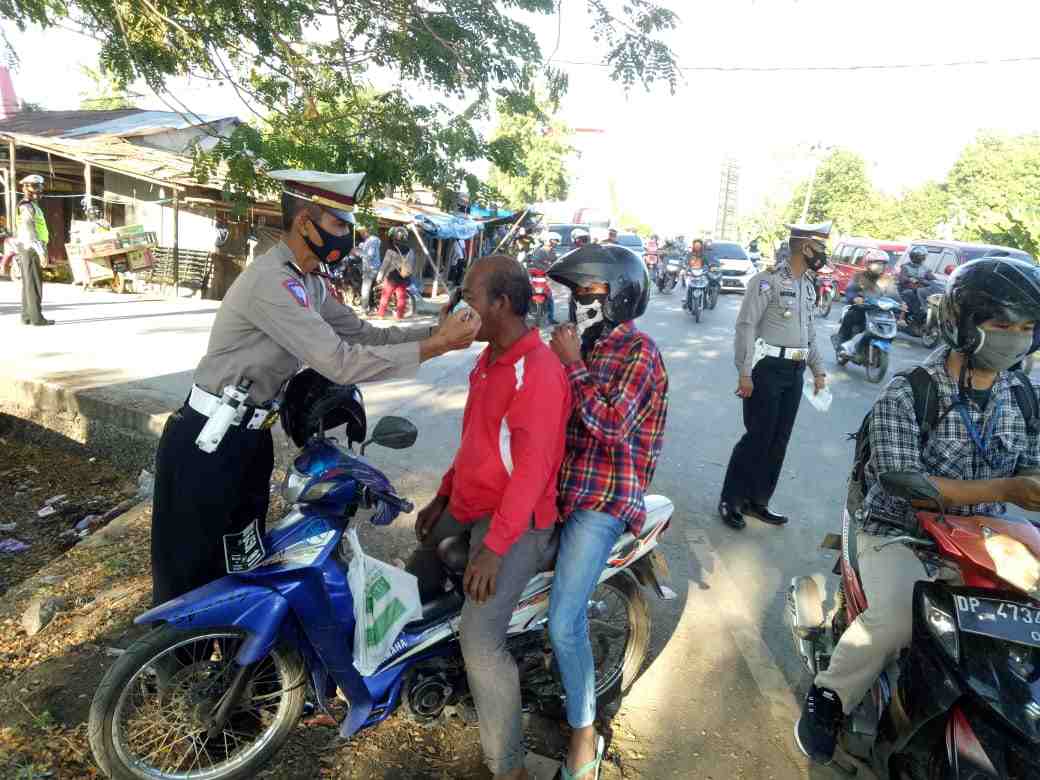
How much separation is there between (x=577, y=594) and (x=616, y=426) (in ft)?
1.91

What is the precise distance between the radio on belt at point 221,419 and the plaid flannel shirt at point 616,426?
3.46 ft

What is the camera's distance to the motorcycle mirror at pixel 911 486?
2.01 metres

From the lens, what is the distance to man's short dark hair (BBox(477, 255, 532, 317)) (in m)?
2.16

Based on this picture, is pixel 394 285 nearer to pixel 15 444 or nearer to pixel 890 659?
pixel 15 444

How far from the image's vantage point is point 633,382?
2.26 meters

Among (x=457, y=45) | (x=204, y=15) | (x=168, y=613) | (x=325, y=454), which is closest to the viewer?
(x=168, y=613)

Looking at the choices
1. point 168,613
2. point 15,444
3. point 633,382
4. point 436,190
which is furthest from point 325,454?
point 15,444

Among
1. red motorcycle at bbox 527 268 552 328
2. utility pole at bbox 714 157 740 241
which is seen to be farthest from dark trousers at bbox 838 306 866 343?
utility pole at bbox 714 157 740 241

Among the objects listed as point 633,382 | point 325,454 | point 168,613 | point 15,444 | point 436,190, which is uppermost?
point 436,190

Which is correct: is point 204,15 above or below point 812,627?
above

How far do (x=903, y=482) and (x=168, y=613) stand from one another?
2164mm

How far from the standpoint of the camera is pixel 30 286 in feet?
29.3

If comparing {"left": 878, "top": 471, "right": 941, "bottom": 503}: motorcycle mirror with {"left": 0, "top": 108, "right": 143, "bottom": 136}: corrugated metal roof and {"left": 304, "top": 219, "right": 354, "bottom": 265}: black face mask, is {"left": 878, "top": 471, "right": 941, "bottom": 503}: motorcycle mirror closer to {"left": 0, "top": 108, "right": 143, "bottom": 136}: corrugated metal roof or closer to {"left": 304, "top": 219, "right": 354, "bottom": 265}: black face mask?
{"left": 304, "top": 219, "right": 354, "bottom": 265}: black face mask

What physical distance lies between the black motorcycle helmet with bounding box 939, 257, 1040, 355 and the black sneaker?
131cm
